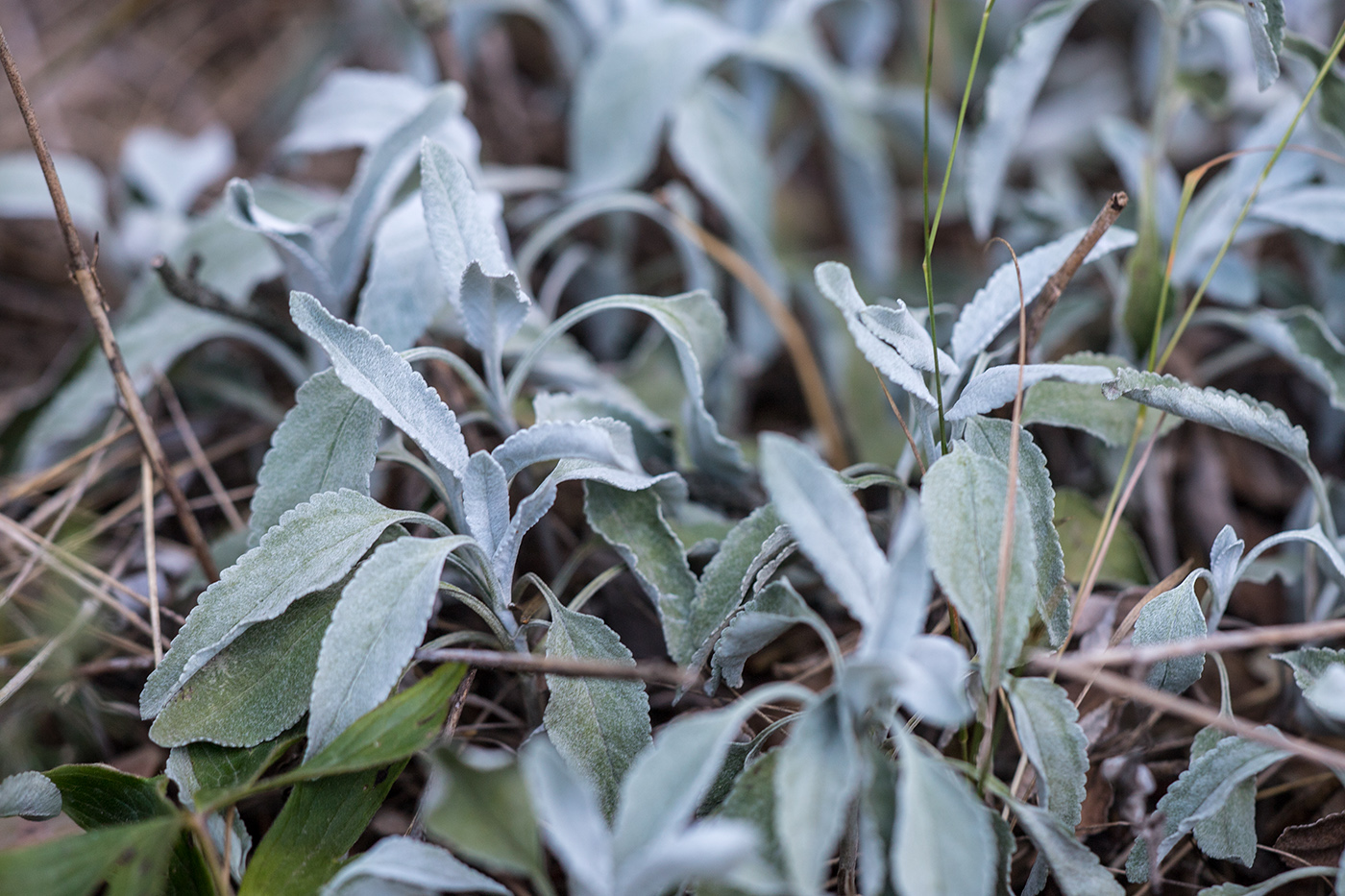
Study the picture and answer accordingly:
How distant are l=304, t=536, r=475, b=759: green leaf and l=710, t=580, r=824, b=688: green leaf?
0.23 metres

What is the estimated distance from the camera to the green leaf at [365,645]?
2.11 feet

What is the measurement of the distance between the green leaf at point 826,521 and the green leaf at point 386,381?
11.2 inches

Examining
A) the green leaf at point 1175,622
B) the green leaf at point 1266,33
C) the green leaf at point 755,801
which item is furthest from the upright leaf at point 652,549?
the green leaf at point 1266,33

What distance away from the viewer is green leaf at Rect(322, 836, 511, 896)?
585 mm

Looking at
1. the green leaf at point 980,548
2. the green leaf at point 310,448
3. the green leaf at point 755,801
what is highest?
the green leaf at point 310,448

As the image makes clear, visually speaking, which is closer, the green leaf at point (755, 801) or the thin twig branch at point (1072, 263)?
the green leaf at point (755, 801)

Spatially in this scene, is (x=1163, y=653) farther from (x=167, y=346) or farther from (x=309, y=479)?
(x=167, y=346)

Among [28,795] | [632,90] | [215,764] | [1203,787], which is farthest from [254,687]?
[632,90]

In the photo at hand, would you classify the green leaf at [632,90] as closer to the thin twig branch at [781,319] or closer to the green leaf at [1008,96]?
the thin twig branch at [781,319]

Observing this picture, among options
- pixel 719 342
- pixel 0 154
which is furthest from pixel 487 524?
pixel 0 154

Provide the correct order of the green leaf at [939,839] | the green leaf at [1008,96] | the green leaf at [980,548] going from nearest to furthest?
1. the green leaf at [939,839]
2. the green leaf at [980,548]
3. the green leaf at [1008,96]

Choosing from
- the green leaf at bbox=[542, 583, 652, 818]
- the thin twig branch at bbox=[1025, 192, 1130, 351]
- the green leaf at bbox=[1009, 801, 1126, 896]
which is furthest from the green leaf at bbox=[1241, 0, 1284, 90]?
the green leaf at bbox=[542, 583, 652, 818]

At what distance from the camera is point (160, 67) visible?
1851 mm

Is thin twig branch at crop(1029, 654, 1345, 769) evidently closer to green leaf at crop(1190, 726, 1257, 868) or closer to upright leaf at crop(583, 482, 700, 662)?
green leaf at crop(1190, 726, 1257, 868)
